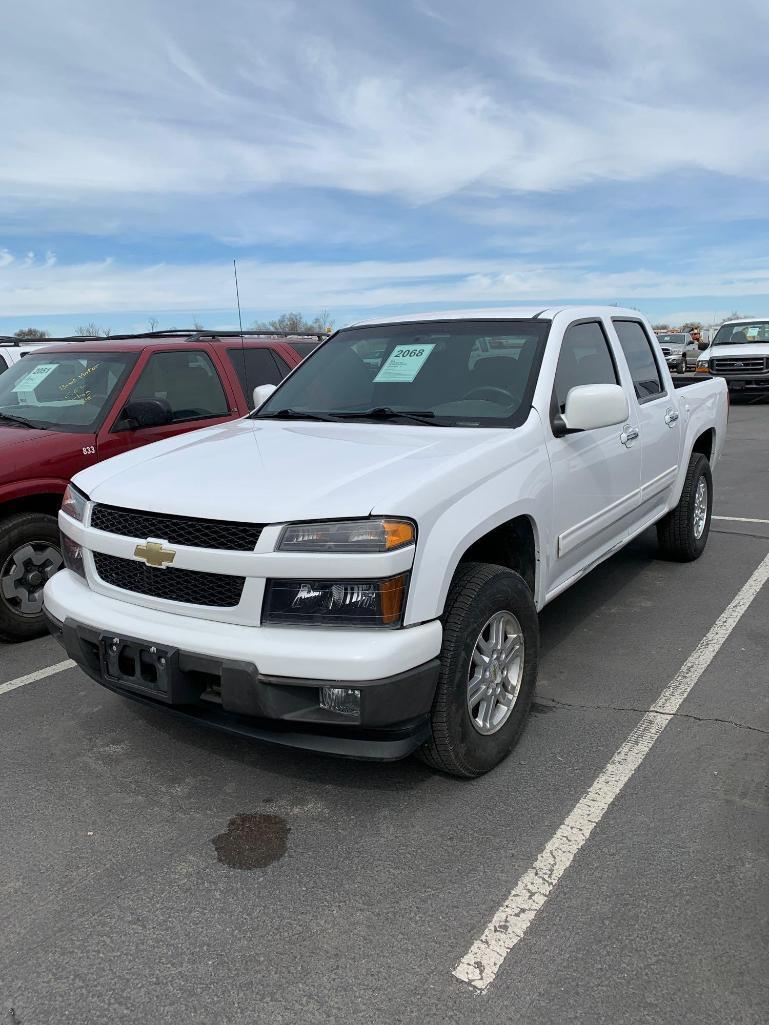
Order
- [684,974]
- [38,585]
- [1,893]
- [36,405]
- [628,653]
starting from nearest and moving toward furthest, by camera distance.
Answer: [684,974]
[1,893]
[628,653]
[38,585]
[36,405]

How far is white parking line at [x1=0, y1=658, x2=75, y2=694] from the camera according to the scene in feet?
14.2

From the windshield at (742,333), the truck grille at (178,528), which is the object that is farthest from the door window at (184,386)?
the windshield at (742,333)

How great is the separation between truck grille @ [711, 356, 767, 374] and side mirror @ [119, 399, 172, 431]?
17.5 meters

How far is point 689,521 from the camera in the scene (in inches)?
237

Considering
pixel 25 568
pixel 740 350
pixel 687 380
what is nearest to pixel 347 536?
pixel 25 568

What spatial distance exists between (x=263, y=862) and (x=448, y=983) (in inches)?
31.8

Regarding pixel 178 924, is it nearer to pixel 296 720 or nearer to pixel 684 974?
pixel 296 720

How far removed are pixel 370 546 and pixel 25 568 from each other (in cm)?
310

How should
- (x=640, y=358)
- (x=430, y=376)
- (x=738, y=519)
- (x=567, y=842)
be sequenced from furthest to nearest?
(x=738, y=519)
(x=640, y=358)
(x=430, y=376)
(x=567, y=842)

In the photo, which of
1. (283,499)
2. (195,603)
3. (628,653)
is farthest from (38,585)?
(628,653)

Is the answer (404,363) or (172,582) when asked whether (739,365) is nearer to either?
(404,363)

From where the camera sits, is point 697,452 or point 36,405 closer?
point 36,405

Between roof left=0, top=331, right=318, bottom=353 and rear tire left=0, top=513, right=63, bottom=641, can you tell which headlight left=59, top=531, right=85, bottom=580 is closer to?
rear tire left=0, top=513, right=63, bottom=641

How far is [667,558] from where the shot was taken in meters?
6.32
